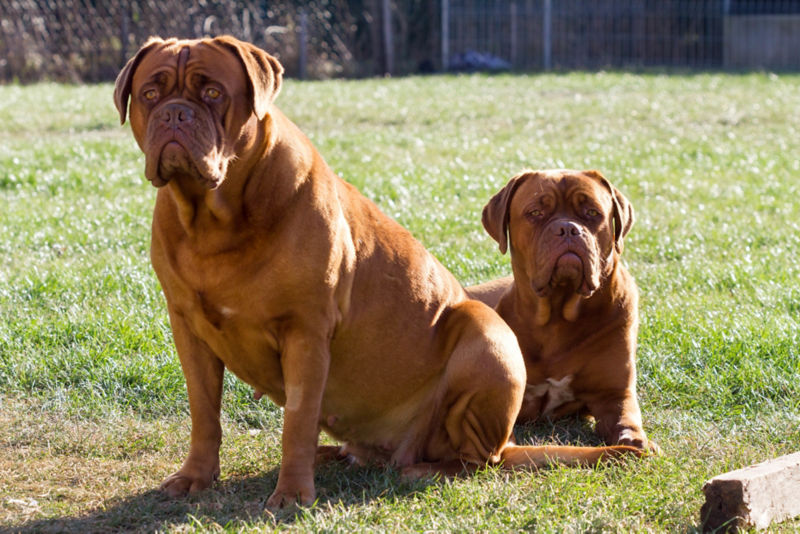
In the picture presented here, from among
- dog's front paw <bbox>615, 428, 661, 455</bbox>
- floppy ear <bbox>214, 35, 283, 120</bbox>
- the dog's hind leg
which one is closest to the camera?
floppy ear <bbox>214, 35, 283, 120</bbox>

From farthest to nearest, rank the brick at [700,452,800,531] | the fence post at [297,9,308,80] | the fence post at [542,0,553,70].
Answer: the fence post at [542,0,553,70]
the fence post at [297,9,308,80]
the brick at [700,452,800,531]

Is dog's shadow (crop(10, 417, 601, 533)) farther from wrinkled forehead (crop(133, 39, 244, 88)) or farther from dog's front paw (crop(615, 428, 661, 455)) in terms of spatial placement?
wrinkled forehead (crop(133, 39, 244, 88))

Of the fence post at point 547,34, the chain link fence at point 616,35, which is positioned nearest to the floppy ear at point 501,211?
the chain link fence at point 616,35

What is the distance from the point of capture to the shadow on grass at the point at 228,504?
337 centimetres

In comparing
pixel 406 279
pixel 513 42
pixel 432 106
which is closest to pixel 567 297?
pixel 406 279

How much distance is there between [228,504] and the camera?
3.58 meters

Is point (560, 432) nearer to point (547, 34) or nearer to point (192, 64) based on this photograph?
point (192, 64)

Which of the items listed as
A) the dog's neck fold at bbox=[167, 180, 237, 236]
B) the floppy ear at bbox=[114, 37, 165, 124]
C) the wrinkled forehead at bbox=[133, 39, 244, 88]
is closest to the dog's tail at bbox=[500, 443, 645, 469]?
the dog's neck fold at bbox=[167, 180, 237, 236]

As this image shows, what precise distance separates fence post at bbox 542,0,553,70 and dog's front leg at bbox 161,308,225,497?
19.1 meters

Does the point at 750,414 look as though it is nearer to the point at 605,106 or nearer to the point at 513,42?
the point at 605,106

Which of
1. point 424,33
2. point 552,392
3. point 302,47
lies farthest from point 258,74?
point 424,33

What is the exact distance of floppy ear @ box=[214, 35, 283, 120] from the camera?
11.1 ft

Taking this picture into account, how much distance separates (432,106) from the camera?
48.4 ft

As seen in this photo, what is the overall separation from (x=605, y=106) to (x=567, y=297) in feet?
35.4
